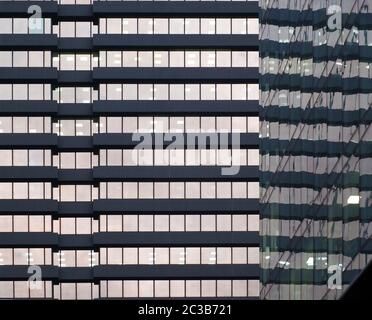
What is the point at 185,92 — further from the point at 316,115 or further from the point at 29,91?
the point at 316,115

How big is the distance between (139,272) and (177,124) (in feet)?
39.4

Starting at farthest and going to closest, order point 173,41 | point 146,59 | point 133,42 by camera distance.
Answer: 1. point 146,59
2. point 133,42
3. point 173,41

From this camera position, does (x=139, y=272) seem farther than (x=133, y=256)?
No

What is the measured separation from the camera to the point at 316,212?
36312mm

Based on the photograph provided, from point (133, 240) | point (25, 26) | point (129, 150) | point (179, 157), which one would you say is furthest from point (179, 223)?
point (25, 26)

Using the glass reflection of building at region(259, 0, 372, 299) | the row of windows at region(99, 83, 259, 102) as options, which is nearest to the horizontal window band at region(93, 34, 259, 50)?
the row of windows at region(99, 83, 259, 102)

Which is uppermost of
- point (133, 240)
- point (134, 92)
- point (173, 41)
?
point (173, 41)

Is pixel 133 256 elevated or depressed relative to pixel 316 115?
depressed

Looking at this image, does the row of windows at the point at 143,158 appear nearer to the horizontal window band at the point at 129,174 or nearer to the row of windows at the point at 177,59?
the horizontal window band at the point at 129,174

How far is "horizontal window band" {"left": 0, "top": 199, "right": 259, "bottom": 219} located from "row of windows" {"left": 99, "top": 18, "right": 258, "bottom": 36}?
44.3 feet

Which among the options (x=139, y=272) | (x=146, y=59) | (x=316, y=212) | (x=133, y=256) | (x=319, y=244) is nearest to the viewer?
(x=319, y=244)

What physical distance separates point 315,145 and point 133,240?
61.8 meters
